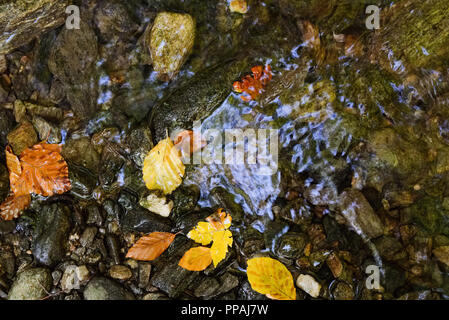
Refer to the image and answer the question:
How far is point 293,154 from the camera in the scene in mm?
4000

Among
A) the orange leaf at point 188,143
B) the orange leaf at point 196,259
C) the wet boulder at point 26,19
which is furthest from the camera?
Result: the orange leaf at point 188,143

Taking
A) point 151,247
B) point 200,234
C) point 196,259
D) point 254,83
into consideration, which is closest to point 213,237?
point 200,234

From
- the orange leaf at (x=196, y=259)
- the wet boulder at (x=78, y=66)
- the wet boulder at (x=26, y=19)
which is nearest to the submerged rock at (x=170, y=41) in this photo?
the wet boulder at (x=78, y=66)

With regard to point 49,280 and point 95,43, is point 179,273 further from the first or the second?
point 95,43

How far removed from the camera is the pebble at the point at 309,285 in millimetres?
3551

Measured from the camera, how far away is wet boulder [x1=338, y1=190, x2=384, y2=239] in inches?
147

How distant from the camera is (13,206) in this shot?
3.85 meters

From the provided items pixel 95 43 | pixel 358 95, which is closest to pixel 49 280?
pixel 95 43

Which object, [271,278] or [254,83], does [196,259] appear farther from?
[254,83]

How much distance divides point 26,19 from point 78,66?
734 millimetres

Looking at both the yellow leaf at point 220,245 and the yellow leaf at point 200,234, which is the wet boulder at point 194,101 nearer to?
the yellow leaf at point 200,234

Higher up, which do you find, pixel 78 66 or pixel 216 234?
pixel 78 66

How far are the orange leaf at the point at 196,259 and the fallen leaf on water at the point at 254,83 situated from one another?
2010 mm
